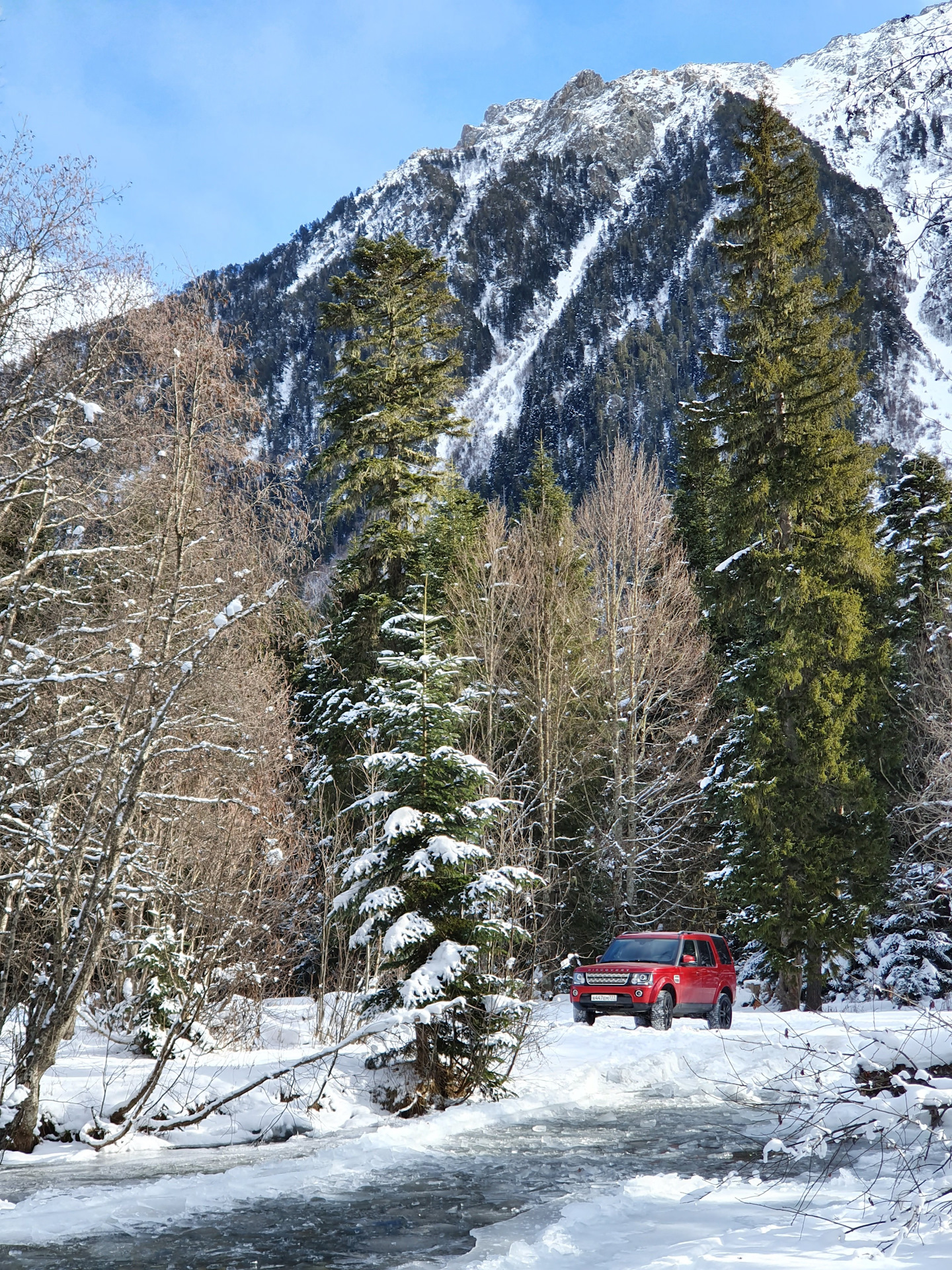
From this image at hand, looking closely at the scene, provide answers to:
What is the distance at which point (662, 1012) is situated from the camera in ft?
56.9

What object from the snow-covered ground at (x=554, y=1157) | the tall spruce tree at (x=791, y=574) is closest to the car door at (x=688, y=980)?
the snow-covered ground at (x=554, y=1157)

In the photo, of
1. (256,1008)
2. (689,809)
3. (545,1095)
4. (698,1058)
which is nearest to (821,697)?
(689,809)

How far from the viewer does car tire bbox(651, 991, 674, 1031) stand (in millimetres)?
17156

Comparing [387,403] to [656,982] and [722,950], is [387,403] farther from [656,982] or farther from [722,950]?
[656,982]

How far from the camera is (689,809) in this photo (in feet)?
91.4

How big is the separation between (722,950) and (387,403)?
15262 mm

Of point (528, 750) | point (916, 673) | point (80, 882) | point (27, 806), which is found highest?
point (916, 673)

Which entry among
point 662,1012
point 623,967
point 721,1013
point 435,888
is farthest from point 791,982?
point 435,888

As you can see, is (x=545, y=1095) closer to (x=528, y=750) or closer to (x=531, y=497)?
(x=528, y=750)

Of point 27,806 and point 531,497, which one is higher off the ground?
point 531,497

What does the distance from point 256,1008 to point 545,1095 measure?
14.2 ft

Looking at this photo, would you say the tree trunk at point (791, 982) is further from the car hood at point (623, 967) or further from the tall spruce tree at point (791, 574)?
the car hood at point (623, 967)

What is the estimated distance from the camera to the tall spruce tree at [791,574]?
2228 cm

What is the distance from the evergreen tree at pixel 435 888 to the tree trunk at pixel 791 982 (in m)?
11.1
